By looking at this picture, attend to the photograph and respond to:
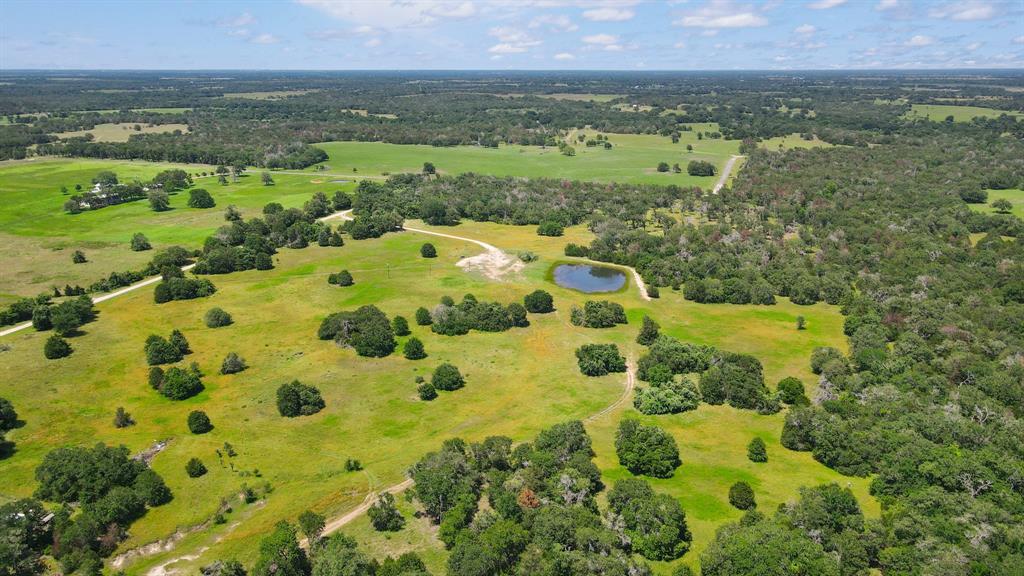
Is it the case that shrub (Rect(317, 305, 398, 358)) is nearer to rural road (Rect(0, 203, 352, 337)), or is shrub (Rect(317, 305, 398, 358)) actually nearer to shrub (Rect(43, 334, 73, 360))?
shrub (Rect(43, 334, 73, 360))

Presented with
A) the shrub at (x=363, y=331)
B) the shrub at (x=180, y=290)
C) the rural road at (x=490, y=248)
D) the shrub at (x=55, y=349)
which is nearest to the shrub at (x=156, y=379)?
the shrub at (x=55, y=349)

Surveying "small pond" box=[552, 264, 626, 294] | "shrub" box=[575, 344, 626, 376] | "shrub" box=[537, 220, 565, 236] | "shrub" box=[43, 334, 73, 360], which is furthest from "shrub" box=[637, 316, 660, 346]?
"shrub" box=[43, 334, 73, 360]

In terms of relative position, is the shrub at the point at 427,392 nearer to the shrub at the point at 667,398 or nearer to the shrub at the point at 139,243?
the shrub at the point at 667,398

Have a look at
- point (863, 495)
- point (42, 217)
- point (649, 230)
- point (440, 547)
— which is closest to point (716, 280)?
point (649, 230)

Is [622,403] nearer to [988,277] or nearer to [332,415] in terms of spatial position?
[332,415]

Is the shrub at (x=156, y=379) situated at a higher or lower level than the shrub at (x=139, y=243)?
lower

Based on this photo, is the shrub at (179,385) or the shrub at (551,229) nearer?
the shrub at (179,385)

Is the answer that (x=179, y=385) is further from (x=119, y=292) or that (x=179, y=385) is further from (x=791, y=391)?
(x=791, y=391)
